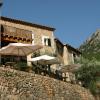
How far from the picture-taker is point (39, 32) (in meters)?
46.7

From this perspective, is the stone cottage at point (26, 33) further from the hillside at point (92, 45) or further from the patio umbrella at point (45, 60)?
the hillside at point (92, 45)

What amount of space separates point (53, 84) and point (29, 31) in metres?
14.6

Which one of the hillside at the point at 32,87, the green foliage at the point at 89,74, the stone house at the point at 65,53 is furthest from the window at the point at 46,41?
the hillside at the point at 32,87

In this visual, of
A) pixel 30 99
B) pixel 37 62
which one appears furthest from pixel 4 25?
pixel 30 99

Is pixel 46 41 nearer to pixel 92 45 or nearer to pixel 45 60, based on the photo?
pixel 45 60

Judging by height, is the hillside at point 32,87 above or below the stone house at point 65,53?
below

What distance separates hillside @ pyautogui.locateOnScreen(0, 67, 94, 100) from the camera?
26.3 metres

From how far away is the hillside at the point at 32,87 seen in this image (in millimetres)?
26344

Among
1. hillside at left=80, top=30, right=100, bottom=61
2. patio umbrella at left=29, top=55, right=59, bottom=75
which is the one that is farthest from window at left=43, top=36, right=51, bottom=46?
hillside at left=80, top=30, right=100, bottom=61

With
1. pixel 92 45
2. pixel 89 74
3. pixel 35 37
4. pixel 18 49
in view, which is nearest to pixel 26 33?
pixel 35 37

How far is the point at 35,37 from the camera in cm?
4609

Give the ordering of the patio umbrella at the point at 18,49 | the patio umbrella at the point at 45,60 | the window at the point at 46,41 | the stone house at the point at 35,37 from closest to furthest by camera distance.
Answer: the patio umbrella at the point at 18,49
the patio umbrella at the point at 45,60
the stone house at the point at 35,37
the window at the point at 46,41

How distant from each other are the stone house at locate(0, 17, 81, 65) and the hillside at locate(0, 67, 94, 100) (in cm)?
897

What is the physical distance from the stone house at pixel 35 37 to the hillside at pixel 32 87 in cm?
897
